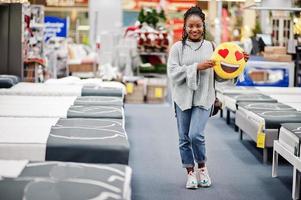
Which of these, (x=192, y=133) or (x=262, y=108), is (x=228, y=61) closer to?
(x=192, y=133)

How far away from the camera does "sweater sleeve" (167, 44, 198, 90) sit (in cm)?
447

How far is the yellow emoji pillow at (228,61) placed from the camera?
4527mm

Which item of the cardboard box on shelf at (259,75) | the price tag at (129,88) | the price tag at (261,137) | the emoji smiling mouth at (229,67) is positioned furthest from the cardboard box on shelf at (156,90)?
the emoji smiling mouth at (229,67)

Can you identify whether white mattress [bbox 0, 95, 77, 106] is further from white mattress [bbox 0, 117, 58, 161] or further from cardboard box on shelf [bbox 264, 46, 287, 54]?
cardboard box on shelf [bbox 264, 46, 287, 54]

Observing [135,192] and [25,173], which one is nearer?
[25,173]

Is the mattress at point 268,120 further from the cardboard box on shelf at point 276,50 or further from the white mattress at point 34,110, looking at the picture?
the cardboard box on shelf at point 276,50

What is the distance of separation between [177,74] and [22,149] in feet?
4.62

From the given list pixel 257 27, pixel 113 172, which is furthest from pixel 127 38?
pixel 113 172

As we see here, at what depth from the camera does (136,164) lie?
18.7ft

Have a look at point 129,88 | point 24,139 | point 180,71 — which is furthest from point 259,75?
point 24,139

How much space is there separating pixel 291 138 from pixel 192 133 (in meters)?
0.81

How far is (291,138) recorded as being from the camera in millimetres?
4605

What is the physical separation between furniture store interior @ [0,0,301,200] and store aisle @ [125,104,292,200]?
0.04 feet

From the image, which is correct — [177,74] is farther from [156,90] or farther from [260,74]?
[260,74]
